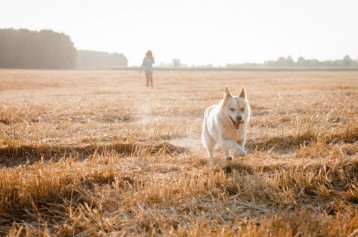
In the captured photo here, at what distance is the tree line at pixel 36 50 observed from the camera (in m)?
98.4

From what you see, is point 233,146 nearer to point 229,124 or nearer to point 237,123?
point 237,123

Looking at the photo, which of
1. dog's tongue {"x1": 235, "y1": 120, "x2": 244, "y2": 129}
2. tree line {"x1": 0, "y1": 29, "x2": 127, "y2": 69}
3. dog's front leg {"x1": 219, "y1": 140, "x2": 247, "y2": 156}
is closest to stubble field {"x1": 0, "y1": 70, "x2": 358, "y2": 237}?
dog's front leg {"x1": 219, "y1": 140, "x2": 247, "y2": 156}

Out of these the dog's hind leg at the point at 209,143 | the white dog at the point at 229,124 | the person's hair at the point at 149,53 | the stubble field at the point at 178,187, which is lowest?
the stubble field at the point at 178,187

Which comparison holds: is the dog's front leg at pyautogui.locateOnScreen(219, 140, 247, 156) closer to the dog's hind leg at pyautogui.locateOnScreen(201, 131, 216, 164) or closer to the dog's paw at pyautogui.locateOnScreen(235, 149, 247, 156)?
the dog's paw at pyautogui.locateOnScreen(235, 149, 247, 156)

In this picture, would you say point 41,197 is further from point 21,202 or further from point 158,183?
point 158,183

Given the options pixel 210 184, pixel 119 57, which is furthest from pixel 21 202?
pixel 119 57

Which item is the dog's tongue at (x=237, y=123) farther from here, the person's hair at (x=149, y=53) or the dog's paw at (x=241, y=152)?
the person's hair at (x=149, y=53)

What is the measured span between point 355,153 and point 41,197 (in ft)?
17.0

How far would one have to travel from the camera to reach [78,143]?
7.53 meters

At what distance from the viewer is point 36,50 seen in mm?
100688

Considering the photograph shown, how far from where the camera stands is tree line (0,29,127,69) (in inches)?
3873

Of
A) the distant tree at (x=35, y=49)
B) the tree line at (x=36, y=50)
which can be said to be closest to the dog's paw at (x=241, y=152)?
the tree line at (x=36, y=50)

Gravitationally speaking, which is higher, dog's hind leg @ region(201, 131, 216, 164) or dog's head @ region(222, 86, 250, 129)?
dog's head @ region(222, 86, 250, 129)

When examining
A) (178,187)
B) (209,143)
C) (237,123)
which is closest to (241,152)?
(237,123)
